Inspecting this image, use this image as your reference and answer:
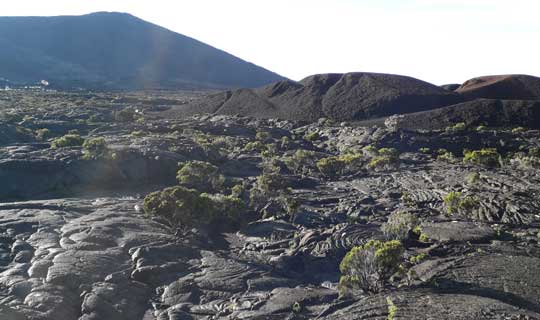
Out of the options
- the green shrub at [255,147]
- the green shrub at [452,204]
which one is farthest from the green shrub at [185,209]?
the green shrub at [255,147]

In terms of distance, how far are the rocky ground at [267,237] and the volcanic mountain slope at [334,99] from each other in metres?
41.3

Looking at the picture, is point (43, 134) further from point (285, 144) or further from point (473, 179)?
point (473, 179)

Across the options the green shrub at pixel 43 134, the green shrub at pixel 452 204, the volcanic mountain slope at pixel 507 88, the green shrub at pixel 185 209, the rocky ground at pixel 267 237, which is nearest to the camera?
the rocky ground at pixel 267 237

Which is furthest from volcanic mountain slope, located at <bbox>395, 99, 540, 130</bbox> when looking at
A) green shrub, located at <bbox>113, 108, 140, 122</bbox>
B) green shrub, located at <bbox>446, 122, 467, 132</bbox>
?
green shrub, located at <bbox>113, 108, 140, 122</bbox>

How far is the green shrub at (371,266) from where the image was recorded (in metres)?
26.7

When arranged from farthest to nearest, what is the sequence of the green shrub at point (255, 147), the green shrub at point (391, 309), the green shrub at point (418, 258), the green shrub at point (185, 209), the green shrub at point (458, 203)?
1. the green shrub at point (255, 147)
2. the green shrub at point (458, 203)
3. the green shrub at point (185, 209)
4. the green shrub at point (418, 258)
5. the green shrub at point (391, 309)

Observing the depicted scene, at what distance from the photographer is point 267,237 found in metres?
38.4

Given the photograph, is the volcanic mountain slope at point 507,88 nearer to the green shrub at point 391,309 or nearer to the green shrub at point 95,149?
the green shrub at point 95,149

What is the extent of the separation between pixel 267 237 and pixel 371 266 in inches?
505

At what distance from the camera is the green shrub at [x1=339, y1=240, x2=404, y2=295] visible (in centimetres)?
2672

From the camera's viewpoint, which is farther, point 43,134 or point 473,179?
point 43,134

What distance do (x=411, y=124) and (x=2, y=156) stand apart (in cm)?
7224

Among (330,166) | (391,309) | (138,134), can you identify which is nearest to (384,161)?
(330,166)

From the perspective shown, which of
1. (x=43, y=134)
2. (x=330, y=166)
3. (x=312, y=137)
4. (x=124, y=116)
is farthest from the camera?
(x=124, y=116)
